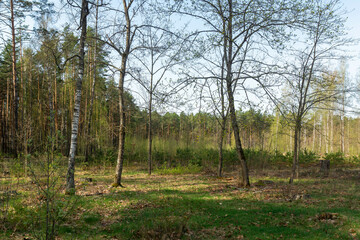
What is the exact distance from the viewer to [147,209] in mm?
6586

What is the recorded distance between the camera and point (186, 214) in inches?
242

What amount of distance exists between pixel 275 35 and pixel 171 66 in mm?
6195

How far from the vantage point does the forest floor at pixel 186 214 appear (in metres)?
4.76

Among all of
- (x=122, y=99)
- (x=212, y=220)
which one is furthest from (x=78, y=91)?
(x=212, y=220)

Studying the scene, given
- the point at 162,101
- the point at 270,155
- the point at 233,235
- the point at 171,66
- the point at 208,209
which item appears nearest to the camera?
the point at 233,235

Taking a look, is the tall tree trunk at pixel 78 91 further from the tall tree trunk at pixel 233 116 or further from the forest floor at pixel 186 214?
the tall tree trunk at pixel 233 116

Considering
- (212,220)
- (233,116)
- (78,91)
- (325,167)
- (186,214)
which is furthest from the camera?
(325,167)

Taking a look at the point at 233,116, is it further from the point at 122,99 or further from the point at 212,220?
the point at 212,220

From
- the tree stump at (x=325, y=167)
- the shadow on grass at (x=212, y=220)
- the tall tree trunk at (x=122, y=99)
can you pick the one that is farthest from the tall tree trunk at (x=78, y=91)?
the tree stump at (x=325, y=167)

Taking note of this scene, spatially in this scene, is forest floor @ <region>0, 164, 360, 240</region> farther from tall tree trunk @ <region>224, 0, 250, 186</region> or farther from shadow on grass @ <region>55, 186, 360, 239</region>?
tall tree trunk @ <region>224, 0, 250, 186</region>

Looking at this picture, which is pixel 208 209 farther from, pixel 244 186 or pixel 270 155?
pixel 270 155

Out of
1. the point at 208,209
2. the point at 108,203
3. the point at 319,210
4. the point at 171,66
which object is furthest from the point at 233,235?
the point at 171,66

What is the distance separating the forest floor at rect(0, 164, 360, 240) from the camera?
15.6 feet

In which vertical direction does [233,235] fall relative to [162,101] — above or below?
below
